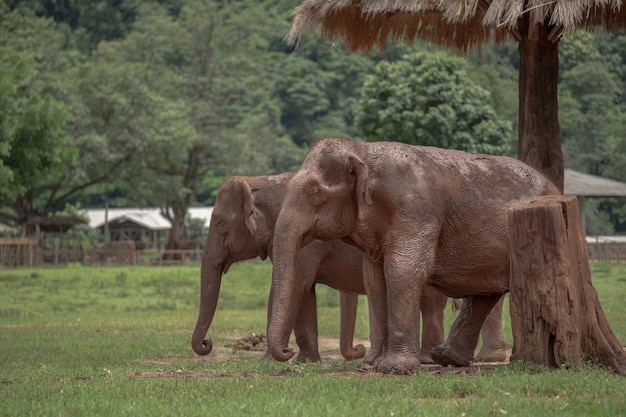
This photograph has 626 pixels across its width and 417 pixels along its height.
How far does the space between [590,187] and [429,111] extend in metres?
6.86

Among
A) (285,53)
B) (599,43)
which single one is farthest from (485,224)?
(285,53)

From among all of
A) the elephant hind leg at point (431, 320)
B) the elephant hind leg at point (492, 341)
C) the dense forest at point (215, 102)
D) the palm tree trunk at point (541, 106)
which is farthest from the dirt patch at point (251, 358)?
the dense forest at point (215, 102)

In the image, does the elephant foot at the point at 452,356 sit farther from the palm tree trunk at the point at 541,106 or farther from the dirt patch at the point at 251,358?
the palm tree trunk at the point at 541,106

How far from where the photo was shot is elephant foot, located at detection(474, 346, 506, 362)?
12.9 metres

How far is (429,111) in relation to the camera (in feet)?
110

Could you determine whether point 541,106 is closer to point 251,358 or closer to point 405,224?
point 251,358

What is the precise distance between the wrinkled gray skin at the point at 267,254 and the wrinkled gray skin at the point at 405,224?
1.96m

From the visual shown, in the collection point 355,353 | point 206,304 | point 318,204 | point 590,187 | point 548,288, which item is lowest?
point 355,353

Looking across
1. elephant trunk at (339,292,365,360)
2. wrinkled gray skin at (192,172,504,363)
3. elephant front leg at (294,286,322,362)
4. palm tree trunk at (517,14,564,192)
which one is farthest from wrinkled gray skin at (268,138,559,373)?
palm tree trunk at (517,14,564,192)

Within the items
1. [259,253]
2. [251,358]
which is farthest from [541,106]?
[251,358]

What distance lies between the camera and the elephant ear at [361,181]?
383 inches

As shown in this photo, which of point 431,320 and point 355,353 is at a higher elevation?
point 431,320

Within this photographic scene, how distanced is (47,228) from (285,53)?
31.6 metres

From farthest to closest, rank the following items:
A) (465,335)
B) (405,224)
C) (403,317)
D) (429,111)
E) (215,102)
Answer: (215,102) < (429,111) < (465,335) < (405,224) < (403,317)
